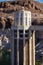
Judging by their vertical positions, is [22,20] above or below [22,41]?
above

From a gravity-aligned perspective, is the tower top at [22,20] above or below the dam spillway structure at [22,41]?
above

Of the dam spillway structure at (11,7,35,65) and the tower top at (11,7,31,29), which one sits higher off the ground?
the tower top at (11,7,31,29)

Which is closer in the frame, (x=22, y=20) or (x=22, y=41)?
(x=22, y=41)

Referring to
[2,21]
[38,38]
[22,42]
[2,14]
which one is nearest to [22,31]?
[22,42]

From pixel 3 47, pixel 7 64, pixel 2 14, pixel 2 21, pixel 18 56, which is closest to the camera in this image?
pixel 18 56

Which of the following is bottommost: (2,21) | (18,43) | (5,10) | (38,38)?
(18,43)

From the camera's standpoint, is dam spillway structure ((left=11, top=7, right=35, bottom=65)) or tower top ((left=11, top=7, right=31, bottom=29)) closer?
dam spillway structure ((left=11, top=7, right=35, bottom=65))

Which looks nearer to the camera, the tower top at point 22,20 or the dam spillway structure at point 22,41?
the dam spillway structure at point 22,41

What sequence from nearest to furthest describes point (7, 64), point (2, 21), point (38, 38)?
point (7, 64) → point (38, 38) → point (2, 21)

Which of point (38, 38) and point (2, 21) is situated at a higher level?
point (2, 21)

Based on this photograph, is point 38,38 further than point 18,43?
Yes

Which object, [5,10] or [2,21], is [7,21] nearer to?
[2,21]
